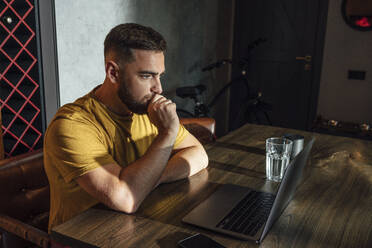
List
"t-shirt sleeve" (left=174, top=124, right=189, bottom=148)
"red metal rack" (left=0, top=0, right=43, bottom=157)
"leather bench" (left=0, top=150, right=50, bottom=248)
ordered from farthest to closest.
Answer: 1. "red metal rack" (left=0, top=0, right=43, bottom=157)
2. "t-shirt sleeve" (left=174, top=124, right=189, bottom=148)
3. "leather bench" (left=0, top=150, right=50, bottom=248)

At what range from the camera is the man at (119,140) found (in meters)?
1.09

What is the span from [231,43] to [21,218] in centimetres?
388

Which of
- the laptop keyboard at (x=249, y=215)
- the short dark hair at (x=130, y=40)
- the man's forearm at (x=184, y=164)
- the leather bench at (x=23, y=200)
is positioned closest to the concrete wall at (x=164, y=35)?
the leather bench at (x=23, y=200)

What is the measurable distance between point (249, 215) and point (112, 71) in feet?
2.23

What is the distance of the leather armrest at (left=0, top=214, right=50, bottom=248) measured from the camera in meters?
1.09

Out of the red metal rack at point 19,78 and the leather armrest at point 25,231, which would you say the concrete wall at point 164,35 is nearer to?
the red metal rack at point 19,78

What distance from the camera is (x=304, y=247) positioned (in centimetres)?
86

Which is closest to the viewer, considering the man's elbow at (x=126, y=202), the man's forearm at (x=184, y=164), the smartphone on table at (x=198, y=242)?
the smartphone on table at (x=198, y=242)

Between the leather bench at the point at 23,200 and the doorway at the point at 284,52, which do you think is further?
the doorway at the point at 284,52

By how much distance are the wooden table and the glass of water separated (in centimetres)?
4

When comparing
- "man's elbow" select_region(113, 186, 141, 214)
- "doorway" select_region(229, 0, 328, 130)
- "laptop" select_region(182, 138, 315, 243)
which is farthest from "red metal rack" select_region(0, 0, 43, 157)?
"doorway" select_region(229, 0, 328, 130)

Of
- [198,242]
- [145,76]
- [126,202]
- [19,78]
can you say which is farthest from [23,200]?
[19,78]

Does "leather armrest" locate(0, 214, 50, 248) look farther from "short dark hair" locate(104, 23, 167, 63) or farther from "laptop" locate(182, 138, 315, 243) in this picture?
"short dark hair" locate(104, 23, 167, 63)

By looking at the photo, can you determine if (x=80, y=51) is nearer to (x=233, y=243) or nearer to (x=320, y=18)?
(x=233, y=243)
